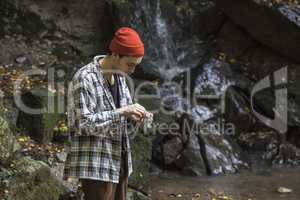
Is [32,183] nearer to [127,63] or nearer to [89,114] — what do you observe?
[89,114]

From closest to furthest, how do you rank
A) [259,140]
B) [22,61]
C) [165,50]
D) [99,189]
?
[99,189], [259,140], [22,61], [165,50]

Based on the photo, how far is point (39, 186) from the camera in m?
4.64

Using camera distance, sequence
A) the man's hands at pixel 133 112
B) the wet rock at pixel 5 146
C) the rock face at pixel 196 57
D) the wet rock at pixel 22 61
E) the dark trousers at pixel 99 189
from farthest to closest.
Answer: the wet rock at pixel 22 61
the rock face at pixel 196 57
the wet rock at pixel 5 146
the dark trousers at pixel 99 189
the man's hands at pixel 133 112

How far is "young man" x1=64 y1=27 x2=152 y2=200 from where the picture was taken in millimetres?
3227

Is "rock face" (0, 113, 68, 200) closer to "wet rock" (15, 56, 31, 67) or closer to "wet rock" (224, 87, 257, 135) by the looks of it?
"wet rock" (224, 87, 257, 135)

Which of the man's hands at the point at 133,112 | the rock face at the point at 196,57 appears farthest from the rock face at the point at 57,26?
the man's hands at the point at 133,112

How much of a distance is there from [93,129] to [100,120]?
0.07 m

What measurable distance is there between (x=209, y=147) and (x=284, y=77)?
240 centimetres

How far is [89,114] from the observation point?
10.6 feet

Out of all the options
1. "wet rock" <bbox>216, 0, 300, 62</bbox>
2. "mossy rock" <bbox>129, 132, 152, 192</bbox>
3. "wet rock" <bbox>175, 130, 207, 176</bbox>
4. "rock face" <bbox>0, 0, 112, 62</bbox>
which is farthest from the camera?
"rock face" <bbox>0, 0, 112, 62</bbox>

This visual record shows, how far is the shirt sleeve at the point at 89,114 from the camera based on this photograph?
3.21 m

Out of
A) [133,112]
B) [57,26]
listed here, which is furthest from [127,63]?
[57,26]

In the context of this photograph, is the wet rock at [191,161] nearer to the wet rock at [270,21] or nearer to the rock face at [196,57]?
the rock face at [196,57]

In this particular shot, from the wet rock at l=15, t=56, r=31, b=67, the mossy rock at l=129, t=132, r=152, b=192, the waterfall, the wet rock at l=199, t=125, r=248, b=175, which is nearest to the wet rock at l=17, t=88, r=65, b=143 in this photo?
the mossy rock at l=129, t=132, r=152, b=192
